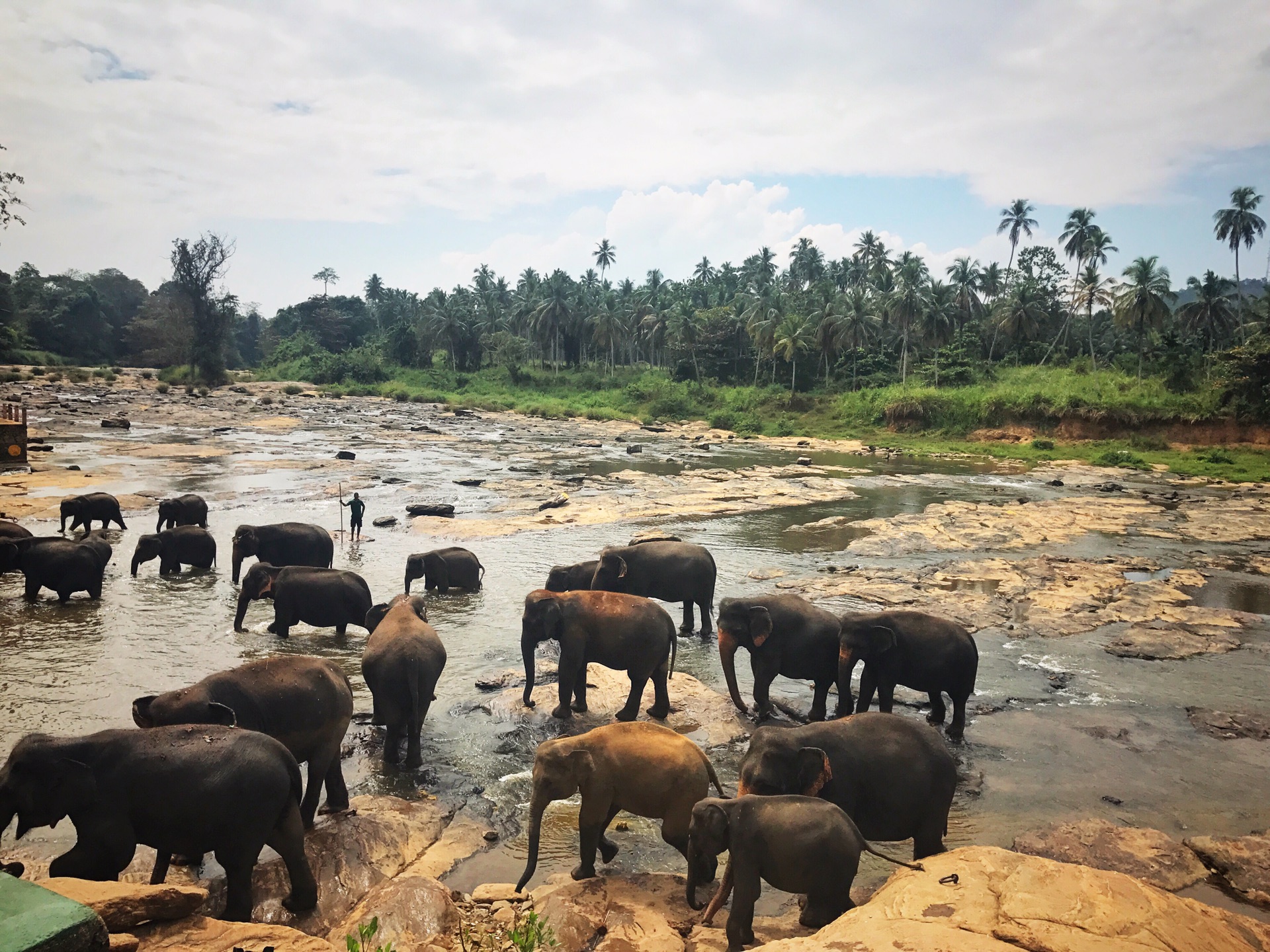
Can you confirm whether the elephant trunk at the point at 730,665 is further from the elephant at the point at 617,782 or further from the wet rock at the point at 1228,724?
the wet rock at the point at 1228,724

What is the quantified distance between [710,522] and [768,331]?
54253mm

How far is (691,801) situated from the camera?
6340 mm

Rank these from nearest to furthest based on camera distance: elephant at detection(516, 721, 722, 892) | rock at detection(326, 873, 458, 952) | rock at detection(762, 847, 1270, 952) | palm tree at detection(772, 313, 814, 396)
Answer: rock at detection(762, 847, 1270, 952)
rock at detection(326, 873, 458, 952)
elephant at detection(516, 721, 722, 892)
palm tree at detection(772, 313, 814, 396)

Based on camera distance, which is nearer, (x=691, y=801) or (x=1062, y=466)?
(x=691, y=801)

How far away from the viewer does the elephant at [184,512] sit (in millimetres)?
18391

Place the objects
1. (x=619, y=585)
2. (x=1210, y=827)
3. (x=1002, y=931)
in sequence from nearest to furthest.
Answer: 1. (x=1002, y=931)
2. (x=1210, y=827)
3. (x=619, y=585)

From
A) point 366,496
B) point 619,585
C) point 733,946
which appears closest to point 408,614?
point 619,585

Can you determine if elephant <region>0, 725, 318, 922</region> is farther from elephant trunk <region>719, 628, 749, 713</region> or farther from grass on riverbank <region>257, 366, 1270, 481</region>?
grass on riverbank <region>257, 366, 1270, 481</region>

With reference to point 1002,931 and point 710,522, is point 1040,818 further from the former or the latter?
point 710,522

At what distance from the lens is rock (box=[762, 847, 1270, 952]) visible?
14.9ft

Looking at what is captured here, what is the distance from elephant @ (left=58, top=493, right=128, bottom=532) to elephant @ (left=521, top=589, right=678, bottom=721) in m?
13.9

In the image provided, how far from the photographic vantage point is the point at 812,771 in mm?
6191

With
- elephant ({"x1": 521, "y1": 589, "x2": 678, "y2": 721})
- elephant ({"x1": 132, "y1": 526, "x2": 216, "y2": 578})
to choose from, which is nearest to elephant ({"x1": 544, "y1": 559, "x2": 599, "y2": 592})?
elephant ({"x1": 521, "y1": 589, "x2": 678, "y2": 721})

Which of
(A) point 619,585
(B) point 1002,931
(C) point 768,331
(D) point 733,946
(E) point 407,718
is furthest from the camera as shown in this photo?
(C) point 768,331
